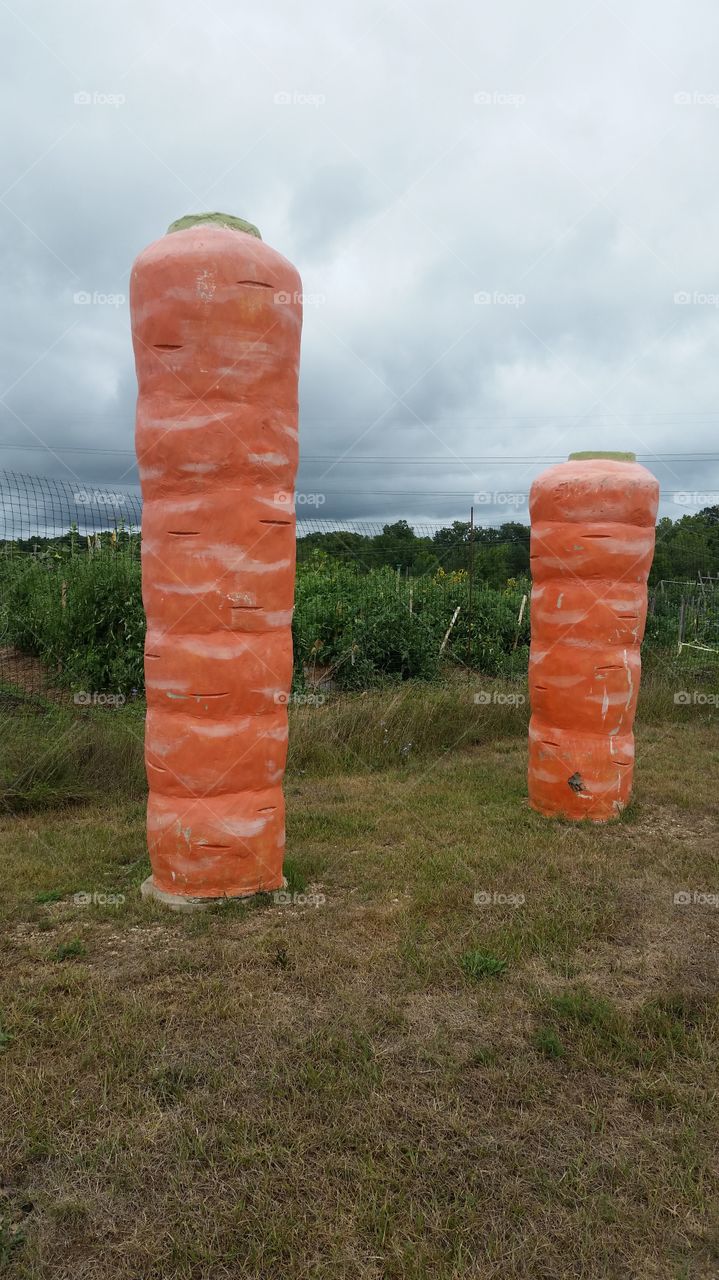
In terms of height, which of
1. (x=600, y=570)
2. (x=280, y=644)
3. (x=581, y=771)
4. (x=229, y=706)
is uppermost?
(x=600, y=570)

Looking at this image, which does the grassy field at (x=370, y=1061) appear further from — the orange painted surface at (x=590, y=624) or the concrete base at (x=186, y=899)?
the orange painted surface at (x=590, y=624)

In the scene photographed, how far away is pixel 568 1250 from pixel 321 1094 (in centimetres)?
86

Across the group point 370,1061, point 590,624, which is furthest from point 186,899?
point 590,624

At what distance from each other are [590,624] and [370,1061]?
11.6 ft

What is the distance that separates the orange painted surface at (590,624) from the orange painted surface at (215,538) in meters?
2.30

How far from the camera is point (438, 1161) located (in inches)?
89.4

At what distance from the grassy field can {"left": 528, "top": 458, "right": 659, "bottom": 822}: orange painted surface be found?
511 mm

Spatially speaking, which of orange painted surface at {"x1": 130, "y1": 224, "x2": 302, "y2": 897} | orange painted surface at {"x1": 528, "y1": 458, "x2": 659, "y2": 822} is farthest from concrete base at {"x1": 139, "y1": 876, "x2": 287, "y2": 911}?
orange painted surface at {"x1": 528, "y1": 458, "x2": 659, "y2": 822}

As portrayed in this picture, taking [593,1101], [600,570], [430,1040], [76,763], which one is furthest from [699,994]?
[76,763]

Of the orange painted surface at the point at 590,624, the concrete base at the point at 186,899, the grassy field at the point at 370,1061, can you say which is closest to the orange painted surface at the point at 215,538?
the concrete base at the point at 186,899

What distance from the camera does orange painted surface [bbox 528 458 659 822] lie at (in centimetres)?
538

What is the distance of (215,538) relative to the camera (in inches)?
149

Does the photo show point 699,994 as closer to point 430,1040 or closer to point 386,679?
point 430,1040

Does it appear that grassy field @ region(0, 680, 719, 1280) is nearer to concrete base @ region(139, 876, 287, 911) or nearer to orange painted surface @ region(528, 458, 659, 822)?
concrete base @ region(139, 876, 287, 911)
